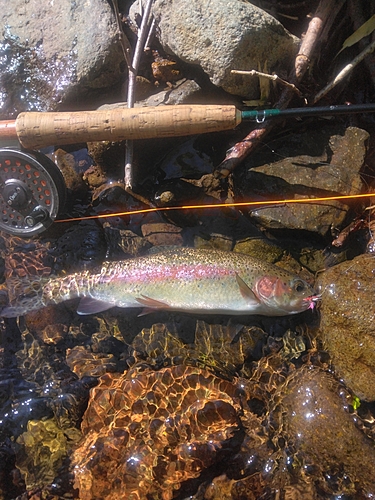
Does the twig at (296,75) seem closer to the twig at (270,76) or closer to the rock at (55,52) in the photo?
the twig at (270,76)

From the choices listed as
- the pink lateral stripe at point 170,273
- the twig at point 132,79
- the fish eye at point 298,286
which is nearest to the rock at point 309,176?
the fish eye at point 298,286

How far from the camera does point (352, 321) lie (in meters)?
3.42

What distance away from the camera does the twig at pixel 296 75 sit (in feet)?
11.9

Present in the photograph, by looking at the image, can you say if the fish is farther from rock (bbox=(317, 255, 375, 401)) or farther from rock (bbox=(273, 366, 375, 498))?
rock (bbox=(273, 366, 375, 498))

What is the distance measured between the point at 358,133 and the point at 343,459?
8.88 feet

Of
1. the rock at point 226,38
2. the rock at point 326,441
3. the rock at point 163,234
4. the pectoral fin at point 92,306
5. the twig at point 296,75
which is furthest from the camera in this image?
the rock at point 163,234

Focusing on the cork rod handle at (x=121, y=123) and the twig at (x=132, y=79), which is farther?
the twig at (x=132, y=79)

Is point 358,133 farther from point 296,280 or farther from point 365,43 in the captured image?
point 296,280

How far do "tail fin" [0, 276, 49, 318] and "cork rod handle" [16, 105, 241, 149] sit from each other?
1304 millimetres

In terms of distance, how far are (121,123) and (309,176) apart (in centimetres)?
169

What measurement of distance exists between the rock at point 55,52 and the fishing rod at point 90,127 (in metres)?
0.92

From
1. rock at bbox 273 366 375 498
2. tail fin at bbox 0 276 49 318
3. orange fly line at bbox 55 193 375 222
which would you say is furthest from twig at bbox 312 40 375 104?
tail fin at bbox 0 276 49 318

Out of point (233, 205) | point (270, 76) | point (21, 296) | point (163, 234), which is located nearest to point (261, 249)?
point (233, 205)

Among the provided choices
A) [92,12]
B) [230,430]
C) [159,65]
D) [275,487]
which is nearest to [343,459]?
[275,487]
